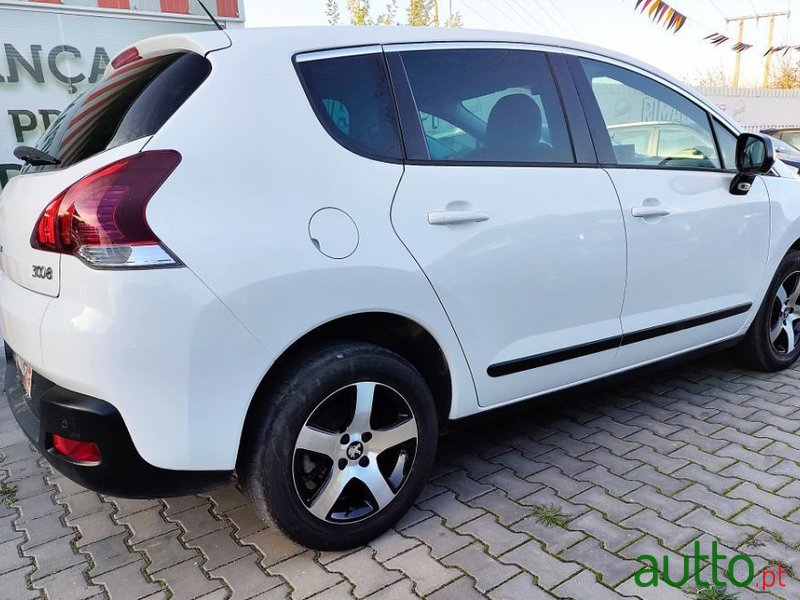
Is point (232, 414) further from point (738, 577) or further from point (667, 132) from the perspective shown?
point (667, 132)

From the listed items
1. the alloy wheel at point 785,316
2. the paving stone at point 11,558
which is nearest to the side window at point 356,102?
the paving stone at point 11,558

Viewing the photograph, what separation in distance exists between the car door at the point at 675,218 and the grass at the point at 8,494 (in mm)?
2710

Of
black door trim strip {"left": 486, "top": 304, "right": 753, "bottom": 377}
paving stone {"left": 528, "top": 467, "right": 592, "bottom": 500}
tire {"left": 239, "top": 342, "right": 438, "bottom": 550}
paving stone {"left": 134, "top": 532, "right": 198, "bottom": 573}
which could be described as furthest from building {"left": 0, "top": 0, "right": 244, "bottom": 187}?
paving stone {"left": 528, "top": 467, "right": 592, "bottom": 500}

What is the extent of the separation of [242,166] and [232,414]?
73 cm

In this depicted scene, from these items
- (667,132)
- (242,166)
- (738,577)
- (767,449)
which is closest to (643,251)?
(667,132)

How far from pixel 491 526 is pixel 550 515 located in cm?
23

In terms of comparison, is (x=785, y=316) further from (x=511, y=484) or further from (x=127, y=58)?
(x=127, y=58)

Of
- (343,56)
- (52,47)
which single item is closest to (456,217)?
(343,56)

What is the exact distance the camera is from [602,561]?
6.92 ft

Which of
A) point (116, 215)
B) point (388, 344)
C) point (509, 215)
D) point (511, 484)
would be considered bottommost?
point (511, 484)

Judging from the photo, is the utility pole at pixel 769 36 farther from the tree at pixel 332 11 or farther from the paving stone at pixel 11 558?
the paving stone at pixel 11 558

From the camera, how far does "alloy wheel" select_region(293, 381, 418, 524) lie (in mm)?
2047

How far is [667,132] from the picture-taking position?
3.19m

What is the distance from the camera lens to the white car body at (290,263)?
68.5 inches
